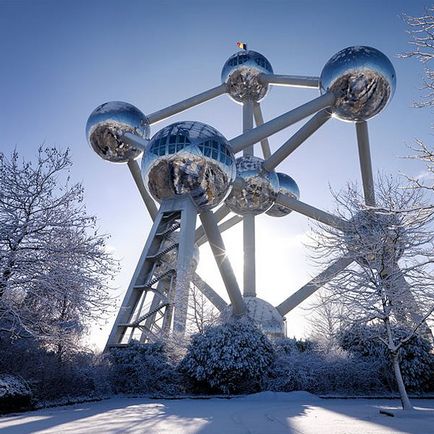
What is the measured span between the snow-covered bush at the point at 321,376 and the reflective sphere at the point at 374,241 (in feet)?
13.6

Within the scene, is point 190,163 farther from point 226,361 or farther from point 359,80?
point 359,80

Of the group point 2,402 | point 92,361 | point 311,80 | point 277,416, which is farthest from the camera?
point 311,80

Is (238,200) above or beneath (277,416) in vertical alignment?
above

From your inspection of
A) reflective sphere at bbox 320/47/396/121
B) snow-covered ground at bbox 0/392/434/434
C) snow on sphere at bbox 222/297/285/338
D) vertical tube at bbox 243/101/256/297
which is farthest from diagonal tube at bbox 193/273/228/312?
snow-covered ground at bbox 0/392/434/434

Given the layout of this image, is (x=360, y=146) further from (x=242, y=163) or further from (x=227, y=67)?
(x=227, y=67)

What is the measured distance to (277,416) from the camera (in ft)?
21.2

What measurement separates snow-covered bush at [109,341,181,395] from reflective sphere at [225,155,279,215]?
1211cm

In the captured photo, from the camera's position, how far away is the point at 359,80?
19.6 m

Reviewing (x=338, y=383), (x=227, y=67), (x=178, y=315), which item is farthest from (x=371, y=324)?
(x=227, y=67)

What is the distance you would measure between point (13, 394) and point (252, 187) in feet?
54.7

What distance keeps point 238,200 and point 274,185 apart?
218 cm

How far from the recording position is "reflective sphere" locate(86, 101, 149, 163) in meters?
19.7

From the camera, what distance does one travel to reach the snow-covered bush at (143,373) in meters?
11.4

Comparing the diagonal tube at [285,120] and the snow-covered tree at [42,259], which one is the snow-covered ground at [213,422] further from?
the diagonal tube at [285,120]
